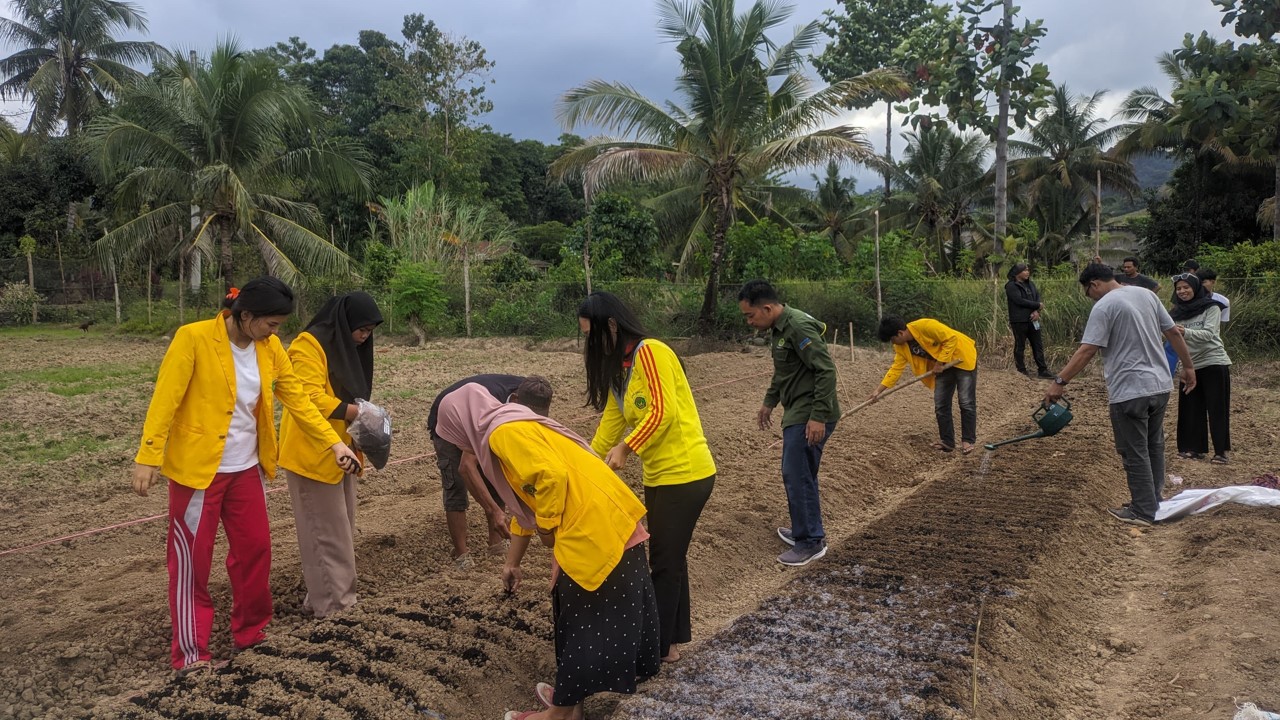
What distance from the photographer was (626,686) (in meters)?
Answer: 3.33

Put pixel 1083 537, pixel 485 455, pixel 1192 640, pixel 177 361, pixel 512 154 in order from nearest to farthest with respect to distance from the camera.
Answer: pixel 485 455
pixel 177 361
pixel 1192 640
pixel 1083 537
pixel 512 154

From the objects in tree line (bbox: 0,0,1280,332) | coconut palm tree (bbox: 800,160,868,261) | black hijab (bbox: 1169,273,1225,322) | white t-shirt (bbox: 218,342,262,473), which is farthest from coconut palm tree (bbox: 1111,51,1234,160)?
white t-shirt (bbox: 218,342,262,473)

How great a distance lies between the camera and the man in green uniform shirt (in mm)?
4977

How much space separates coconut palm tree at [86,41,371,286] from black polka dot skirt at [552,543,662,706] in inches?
583

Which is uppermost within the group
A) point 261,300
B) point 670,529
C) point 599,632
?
point 261,300

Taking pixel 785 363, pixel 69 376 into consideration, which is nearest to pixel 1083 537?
pixel 785 363

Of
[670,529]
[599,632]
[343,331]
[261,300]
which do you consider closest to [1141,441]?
[670,529]

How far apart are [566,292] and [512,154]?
21693 millimetres

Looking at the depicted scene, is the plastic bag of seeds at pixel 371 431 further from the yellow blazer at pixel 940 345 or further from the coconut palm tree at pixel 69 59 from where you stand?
the coconut palm tree at pixel 69 59

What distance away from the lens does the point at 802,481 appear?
527cm

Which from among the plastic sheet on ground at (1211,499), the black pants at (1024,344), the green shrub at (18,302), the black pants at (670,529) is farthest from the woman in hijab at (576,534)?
the green shrub at (18,302)

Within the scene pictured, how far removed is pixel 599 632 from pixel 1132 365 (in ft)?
13.9

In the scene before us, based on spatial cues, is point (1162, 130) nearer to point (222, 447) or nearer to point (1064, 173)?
point (1064, 173)

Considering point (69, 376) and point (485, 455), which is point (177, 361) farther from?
point (69, 376)
